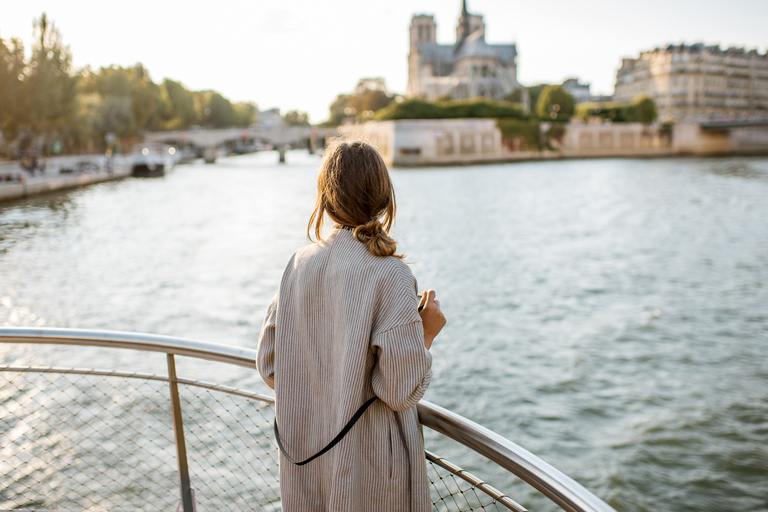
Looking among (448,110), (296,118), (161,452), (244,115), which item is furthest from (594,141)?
(296,118)

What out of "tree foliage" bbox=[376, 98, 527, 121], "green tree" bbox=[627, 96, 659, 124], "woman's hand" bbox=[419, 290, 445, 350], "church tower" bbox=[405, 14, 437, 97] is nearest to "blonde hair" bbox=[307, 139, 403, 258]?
"woman's hand" bbox=[419, 290, 445, 350]

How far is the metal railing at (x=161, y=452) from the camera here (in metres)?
1.49

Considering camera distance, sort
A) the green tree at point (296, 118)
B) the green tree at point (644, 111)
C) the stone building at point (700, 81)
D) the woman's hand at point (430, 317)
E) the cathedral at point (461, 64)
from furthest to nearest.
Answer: the green tree at point (296, 118) < the cathedral at point (461, 64) < the stone building at point (700, 81) < the green tree at point (644, 111) < the woman's hand at point (430, 317)

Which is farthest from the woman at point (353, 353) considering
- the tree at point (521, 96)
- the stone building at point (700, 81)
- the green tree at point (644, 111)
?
the stone building at point (700, 81)

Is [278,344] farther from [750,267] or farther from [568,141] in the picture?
[568,141]

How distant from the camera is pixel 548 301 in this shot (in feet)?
44.8

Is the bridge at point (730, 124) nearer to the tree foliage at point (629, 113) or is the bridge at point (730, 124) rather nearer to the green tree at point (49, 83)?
the tree foliage at point (629, 113)

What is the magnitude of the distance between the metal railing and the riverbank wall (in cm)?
4880

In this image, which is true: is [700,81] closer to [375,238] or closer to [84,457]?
[84,457]

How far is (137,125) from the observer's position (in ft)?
211

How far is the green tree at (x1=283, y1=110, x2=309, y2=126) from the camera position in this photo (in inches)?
5487

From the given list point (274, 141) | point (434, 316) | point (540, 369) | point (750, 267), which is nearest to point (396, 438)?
point (434, 316)

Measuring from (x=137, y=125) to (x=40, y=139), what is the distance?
14779 mm

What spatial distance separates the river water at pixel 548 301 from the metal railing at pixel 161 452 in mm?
635
